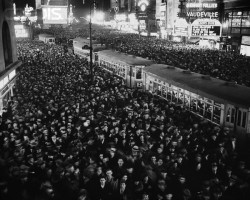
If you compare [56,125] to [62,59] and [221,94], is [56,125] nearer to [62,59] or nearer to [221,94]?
[221,94]

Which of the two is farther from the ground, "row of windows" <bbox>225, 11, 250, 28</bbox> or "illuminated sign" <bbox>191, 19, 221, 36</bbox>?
"row of windows" <bbox>225, 11, 250, 28</bbox>

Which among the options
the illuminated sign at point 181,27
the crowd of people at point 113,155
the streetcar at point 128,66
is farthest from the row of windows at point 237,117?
the illuminated sign at point 181,27

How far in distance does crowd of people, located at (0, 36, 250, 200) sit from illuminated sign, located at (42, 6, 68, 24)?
27.9 ft

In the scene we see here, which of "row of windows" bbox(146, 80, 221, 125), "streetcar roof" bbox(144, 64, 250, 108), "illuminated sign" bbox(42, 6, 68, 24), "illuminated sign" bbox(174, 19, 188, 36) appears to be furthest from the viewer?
"illuminated sign" bbox(174, 19, 188, 36)

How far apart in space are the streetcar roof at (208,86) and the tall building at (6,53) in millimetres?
8776

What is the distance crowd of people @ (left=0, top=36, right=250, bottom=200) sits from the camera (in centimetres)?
872

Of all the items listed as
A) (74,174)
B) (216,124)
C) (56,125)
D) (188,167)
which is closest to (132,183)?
(74,174)

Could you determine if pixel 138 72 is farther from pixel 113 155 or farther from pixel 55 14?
pixel 113 155

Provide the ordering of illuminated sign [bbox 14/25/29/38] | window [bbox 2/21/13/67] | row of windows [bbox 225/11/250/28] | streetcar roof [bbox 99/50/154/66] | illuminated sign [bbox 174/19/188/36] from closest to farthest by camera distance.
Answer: window [bbox 2/21/13/67]
streetcar roof [bbox 99/50/154/66]
illuminated sign [bbox 174/19/188/36]
illuminated sign [bbox 14/25/29/38]
row of windows [bbox 225/11/250/28]

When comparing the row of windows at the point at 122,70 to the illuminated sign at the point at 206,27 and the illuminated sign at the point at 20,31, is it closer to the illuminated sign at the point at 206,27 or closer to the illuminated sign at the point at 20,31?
the illuminated sign at the point at 206,27

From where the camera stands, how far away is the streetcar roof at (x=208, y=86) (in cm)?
1351

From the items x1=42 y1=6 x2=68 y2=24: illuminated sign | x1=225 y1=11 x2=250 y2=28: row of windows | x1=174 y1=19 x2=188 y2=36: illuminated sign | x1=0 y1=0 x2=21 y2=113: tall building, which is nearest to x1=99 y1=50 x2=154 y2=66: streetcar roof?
x1=42 y1=6 x2=68 y2=24: illuminated sign

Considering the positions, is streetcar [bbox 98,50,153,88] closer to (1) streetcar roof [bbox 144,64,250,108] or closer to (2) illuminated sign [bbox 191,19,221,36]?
(1) streetcar roof [bbox 144,64,250,108]

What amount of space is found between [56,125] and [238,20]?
4091cm
